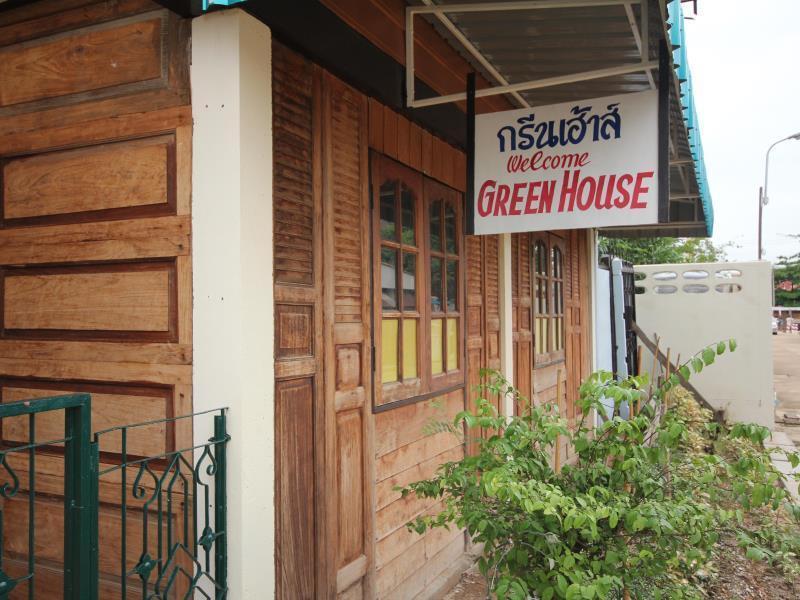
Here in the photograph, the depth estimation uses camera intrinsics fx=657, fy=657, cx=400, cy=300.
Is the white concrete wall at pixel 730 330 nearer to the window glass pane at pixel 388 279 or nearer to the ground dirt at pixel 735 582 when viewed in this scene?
the ground dirt at pixel 735 582

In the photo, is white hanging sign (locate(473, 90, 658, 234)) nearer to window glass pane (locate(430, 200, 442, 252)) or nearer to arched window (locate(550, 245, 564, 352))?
window glass pane (locate(430, 200, 442, 252))

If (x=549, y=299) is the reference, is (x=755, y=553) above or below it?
below

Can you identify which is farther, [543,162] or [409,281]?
[409,281]

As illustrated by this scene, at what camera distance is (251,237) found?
264 centimetres

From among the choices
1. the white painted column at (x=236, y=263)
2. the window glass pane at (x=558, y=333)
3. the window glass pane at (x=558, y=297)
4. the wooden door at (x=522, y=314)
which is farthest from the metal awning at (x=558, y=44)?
the window glass pane at (x=558, y=333)

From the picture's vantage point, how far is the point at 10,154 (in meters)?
3.15

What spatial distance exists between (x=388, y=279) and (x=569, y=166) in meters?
1.21

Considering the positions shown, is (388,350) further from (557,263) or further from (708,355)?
(557,263)

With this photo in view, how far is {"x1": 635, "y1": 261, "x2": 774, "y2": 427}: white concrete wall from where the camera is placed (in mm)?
10828

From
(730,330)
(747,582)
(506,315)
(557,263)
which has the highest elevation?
(557,263)

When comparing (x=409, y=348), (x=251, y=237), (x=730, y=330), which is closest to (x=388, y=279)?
(x=409, y=348)

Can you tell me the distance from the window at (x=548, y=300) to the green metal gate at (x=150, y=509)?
15.3 ft

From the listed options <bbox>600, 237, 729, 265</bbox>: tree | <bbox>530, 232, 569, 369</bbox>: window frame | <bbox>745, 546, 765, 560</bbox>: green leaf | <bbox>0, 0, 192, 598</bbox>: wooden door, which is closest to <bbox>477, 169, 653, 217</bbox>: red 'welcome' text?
<bbox>745, 546, 765, 560</bbox>: green leaf

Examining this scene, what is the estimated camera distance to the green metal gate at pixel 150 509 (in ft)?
6.72
